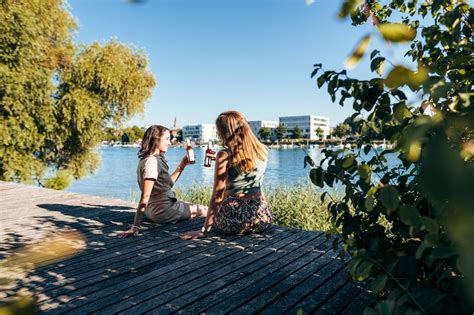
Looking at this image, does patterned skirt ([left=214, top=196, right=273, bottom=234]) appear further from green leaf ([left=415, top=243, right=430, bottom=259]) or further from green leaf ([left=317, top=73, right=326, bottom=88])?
green leaf ([left=415, top=243, right=430, bottom=259])

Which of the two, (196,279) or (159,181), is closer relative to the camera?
(196,279)

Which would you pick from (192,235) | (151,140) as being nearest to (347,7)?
(192,235)

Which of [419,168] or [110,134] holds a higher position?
[110,134]

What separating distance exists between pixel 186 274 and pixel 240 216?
1.32m

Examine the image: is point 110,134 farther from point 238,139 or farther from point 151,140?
point 238,139

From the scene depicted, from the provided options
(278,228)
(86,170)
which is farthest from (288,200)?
(86,170)

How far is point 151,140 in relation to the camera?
475 cm

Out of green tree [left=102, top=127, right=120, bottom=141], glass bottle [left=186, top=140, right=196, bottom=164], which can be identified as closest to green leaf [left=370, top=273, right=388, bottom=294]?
glass bottle [left=186, top=140, right=196, bottom=164]

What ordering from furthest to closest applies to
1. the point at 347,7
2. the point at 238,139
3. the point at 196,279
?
the point at 238,139 < the point at 196,279 < the point at 347,7

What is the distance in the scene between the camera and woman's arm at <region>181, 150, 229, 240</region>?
4.08m

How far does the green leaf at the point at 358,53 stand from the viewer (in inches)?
17.2

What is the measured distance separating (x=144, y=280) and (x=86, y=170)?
16381mm

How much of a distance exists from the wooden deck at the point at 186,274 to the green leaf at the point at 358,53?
2.25 m

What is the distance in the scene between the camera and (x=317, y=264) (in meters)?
3.29
